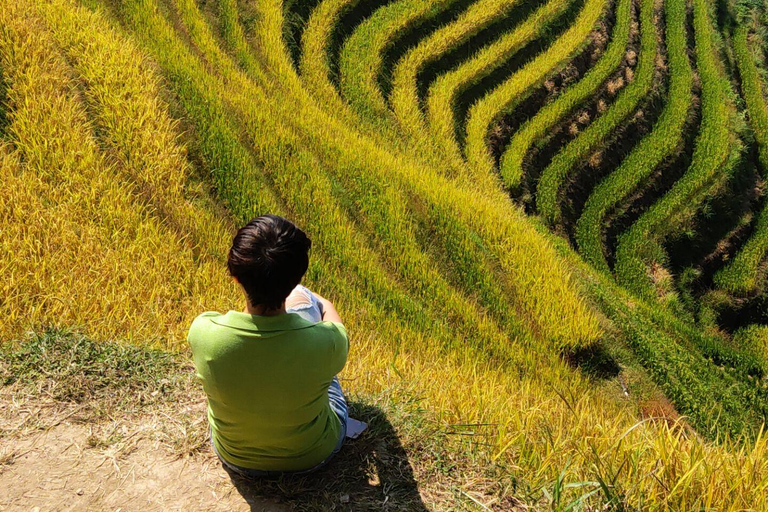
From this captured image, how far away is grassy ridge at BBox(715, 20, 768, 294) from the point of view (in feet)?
38.3

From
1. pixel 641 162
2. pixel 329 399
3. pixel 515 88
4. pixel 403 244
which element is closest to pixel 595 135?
pixel 641 162

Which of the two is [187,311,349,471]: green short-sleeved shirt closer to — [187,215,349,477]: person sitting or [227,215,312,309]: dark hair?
[187,215,349,477]: person sitting

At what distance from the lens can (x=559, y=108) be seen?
41.8ft

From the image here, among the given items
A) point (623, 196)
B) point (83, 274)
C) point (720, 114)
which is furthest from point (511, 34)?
point (83, 274)

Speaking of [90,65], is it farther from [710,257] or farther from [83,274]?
[710,257]

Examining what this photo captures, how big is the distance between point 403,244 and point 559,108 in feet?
26.9

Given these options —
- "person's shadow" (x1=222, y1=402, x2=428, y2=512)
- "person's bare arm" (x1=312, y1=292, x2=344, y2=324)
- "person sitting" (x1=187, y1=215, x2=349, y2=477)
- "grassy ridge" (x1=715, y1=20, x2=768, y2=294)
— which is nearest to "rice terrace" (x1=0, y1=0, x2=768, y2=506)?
"person's shadow" (x1=222, y1=402, x2=428, y2=512)

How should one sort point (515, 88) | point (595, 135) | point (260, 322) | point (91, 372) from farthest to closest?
1. point (595, 135)
2. point (515, 88)
3. point (91, 372)
4. point (260, 322)

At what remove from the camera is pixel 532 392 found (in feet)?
13.7

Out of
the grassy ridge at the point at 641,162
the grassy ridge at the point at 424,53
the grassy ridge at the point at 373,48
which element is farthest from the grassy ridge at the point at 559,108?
the grassy ridge at the point at 373,48

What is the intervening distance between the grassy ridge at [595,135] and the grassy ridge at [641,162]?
0.72 metres

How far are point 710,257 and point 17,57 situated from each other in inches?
495

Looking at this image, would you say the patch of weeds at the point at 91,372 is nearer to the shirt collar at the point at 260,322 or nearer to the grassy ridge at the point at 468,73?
the shirt collar at the point at 260,322

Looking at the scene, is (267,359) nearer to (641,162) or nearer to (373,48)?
(373,48)
